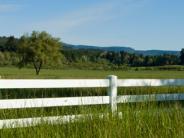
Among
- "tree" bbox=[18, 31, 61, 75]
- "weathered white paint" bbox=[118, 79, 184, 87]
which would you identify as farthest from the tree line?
"weathered white paint" bbox=[118, 79, 184, 87]

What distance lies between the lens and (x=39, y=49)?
76.8 m

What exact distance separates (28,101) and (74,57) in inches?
5712

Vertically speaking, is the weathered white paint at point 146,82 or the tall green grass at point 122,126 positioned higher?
the weathered white paint at point 146,82

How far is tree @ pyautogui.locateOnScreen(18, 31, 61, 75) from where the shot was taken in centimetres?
7675

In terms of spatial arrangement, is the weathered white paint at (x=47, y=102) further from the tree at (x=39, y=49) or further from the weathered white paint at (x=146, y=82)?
the tree at (x=39, y=49)

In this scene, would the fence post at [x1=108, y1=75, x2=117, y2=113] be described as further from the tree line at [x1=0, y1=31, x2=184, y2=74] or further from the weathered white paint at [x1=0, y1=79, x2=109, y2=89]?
the tree line at [x1=0, y1=31, x2=184, y2=74]

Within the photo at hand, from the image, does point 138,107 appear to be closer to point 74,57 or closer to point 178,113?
point 178,113

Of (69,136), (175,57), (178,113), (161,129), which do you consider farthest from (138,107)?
(175,57)

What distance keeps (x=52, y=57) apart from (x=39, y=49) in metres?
2.46

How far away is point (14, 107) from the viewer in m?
8.85

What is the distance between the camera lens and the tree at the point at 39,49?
7675 centimetres

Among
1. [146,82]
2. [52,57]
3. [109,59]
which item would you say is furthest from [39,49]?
[109,59]

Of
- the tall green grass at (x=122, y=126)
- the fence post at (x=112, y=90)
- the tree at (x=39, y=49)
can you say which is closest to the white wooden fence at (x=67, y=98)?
the fence post at (x=112, y=90)

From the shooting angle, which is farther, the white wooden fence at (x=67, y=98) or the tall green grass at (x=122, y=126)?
the white wooden fence at (x=67, y=98)
